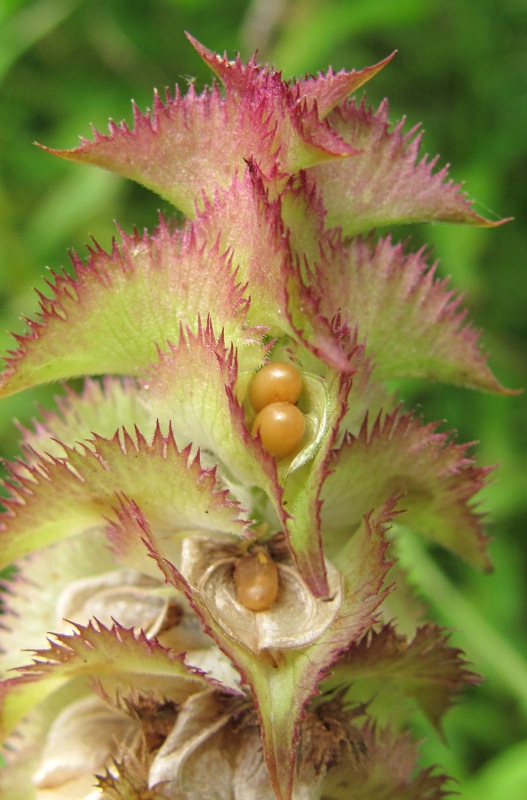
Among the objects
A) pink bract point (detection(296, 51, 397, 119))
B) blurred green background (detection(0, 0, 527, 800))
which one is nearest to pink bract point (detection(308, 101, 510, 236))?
pink bract point (detection(296, 51, 397, 119))

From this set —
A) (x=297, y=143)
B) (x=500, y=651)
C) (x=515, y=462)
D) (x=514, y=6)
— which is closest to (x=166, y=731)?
(x=297, y=143)

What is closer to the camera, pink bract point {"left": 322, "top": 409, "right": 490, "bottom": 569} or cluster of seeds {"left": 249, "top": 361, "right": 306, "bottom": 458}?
cluster of seeds {"left": 249, "top": 361, "right": 306, "bottom": 458}

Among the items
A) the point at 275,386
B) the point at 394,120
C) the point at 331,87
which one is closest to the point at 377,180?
the point at 331,87

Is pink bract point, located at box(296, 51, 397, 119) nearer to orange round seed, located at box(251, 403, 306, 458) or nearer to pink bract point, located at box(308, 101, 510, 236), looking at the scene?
pink bract point, located at box(308, 101, 510, 236)

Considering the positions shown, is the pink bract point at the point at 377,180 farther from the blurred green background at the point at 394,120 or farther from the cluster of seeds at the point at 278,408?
the blurred green background at the point at 394,120

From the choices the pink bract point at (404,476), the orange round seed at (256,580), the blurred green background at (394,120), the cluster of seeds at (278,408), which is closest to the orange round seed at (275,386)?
the cluster of seeds at (278,408)

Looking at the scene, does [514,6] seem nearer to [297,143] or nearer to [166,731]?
[297,143]

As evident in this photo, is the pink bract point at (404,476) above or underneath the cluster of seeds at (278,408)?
underneath
